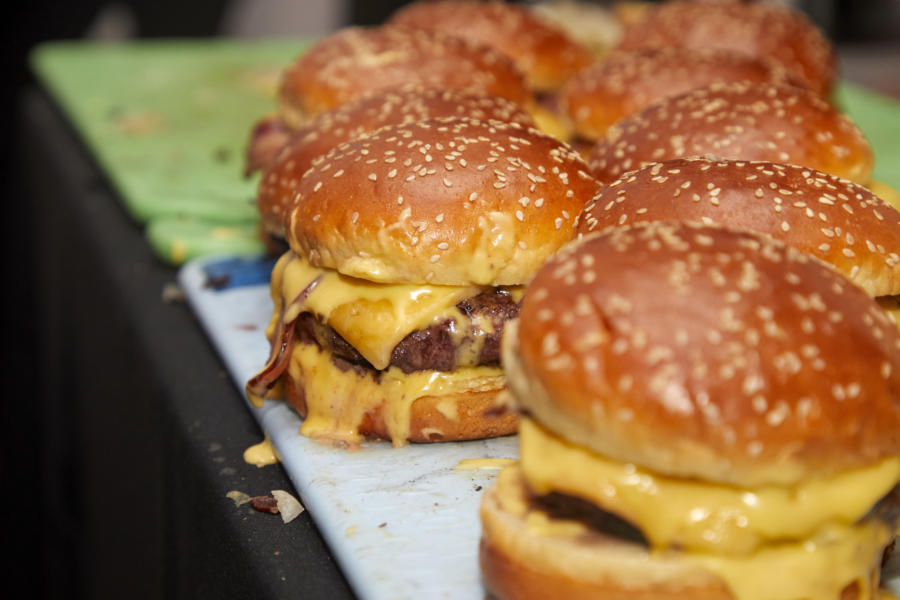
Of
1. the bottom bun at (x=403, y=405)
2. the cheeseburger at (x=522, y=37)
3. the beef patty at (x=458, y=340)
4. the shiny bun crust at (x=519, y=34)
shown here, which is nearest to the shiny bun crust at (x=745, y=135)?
the beef patty at (x=458, y=340)

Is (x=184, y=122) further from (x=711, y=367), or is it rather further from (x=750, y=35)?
(x=711, y=367)

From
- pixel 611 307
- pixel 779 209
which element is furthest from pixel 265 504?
pixel 779 209

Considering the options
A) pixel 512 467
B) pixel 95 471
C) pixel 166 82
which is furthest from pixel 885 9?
pixel 512 467

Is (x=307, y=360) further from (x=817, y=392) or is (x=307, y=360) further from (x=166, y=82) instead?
(x=166, y=82)

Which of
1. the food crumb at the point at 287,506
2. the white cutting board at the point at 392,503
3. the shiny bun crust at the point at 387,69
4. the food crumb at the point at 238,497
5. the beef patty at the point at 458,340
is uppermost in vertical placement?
the shiny bun crust at the point at 387,69

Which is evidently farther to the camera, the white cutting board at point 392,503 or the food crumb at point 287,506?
the food crumb at point 287,506

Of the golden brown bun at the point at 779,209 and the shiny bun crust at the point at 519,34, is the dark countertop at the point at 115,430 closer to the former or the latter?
the golden brown bun at the point at 779,209

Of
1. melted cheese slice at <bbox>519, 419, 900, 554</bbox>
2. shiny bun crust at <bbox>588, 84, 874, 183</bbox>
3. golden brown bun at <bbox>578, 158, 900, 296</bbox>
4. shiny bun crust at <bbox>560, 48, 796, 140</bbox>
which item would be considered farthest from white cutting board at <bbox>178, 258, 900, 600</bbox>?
shiny bun crust at <bbox>560, 48, 796, 140</bbox>
